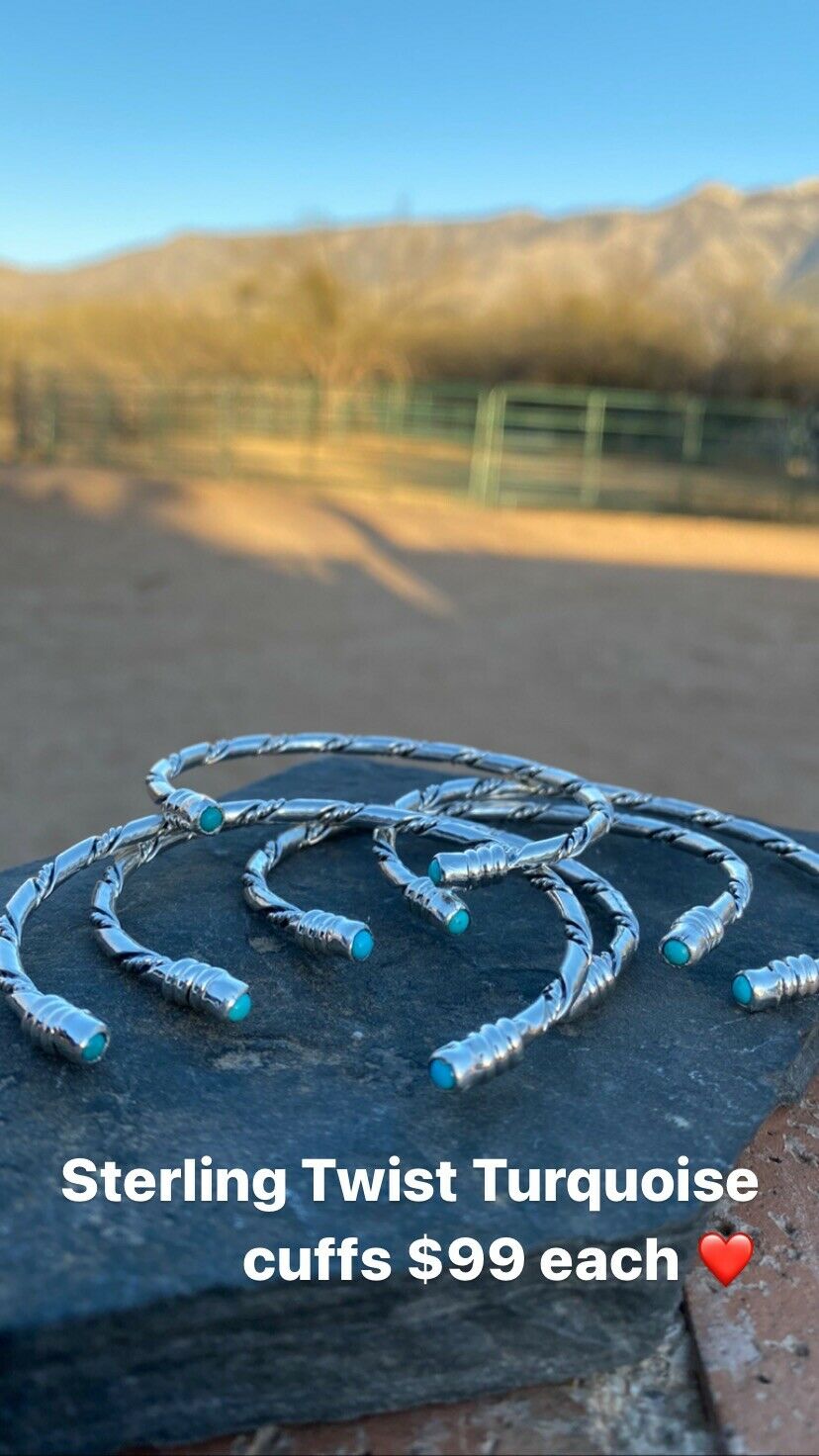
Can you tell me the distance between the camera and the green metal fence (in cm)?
1678

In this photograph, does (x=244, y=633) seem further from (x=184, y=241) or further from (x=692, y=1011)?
(x=184, y=241)

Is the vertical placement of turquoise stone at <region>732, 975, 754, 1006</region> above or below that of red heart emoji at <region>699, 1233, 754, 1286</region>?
above

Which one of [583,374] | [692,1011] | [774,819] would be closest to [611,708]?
[774,819]

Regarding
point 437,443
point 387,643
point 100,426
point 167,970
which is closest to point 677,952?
point 167,970

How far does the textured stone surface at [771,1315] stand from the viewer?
1.35 metres

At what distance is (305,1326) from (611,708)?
5.47m

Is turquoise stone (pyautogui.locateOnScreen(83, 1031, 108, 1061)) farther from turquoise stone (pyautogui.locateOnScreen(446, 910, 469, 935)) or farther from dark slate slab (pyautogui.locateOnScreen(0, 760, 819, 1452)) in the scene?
turquoise stone (pyautogui.locateOnScreen(446, 910, 469, 935))

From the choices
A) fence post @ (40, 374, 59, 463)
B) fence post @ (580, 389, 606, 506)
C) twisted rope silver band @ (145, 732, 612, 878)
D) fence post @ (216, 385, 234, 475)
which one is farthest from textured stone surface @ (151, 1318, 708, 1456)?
fence post @ (40, 374, 59, 463)

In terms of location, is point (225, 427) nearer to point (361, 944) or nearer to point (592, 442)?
point (592, 442)

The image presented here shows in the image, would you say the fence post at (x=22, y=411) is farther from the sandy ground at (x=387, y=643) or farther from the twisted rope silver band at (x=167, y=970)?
the twisted rope silver band at (x=167, y=970)

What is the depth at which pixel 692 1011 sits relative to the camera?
6.16 feet

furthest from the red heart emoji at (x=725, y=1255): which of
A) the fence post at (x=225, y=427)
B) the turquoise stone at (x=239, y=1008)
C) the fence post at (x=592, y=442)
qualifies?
the fence post at (x=225, y=427)

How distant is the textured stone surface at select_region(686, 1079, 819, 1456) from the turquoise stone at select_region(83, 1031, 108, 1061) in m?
0.83

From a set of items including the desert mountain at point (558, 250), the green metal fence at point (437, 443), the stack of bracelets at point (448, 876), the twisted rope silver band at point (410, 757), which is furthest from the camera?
the desert mountain at point (558, 250)
